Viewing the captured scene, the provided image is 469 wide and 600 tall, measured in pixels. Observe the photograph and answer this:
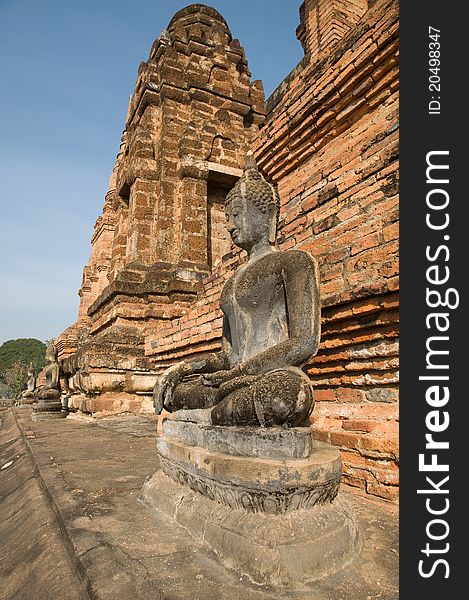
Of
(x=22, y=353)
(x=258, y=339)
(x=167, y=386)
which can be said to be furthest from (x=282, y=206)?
(x=22, y=353)

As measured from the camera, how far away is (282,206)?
4531 millimetres

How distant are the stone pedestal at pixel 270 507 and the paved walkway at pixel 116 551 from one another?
0.17 feet

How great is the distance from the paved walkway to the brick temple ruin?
0.89 metres

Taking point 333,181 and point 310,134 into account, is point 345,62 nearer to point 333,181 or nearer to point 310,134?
point 310,134

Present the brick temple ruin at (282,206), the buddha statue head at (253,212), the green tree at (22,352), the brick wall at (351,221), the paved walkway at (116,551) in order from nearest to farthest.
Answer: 1. the paved walkway at (116,551)
2. the buddha statue head at (253,212)
3. the brick wall at (351,221)
4. the brick temple ruin at (282,206)
5. the green tree at (22,352)

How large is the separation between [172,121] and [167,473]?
333 inches

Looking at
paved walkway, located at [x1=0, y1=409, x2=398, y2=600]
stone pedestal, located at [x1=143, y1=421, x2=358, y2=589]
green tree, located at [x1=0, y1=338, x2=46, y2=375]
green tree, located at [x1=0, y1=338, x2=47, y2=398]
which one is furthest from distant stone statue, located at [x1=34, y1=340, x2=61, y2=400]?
green tree, located at [x1=0, y1=338, x2=46, y2=375]

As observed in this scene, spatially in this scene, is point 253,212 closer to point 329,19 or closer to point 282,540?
point 282,540

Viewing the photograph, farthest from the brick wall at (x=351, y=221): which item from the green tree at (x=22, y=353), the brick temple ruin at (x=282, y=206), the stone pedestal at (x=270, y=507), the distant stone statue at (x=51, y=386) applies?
the green tree at (x=22, y=353)

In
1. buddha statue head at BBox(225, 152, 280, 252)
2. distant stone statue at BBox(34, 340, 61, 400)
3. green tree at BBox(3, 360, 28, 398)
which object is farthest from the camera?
green tree at BBox(3, 360, 28, 398)

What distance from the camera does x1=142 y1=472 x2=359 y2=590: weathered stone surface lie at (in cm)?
134

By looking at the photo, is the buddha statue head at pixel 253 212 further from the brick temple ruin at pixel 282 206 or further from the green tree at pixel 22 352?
the green tree at pixel 22 352

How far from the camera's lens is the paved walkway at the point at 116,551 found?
1252 mm

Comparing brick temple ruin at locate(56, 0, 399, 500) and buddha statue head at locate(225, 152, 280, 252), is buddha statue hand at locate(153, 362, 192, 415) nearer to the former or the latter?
buddha statue head at locate(225, 152, 280, 252)
